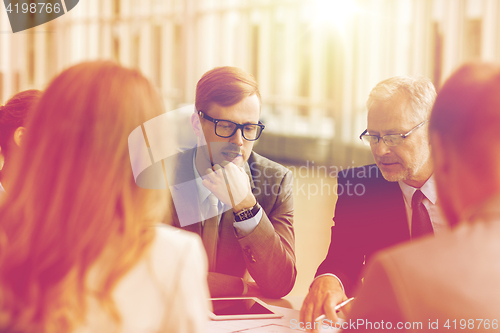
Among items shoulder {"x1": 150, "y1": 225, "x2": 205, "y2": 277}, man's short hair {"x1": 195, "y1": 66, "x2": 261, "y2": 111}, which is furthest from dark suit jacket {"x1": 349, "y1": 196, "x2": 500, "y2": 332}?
man's short hair {"x1": 195, "y1": 66, "x2": 261, "y2": 111}

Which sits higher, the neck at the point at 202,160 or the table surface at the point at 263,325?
the neck at the point at 202,160

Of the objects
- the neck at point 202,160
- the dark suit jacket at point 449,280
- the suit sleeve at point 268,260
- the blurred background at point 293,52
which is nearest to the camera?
the dark suit jacket at point 449,280

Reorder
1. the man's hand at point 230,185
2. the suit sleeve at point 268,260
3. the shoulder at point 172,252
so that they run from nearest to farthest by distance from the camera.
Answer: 1. the shoulder at point 172,252
2. the suit sleeve at point 268,260
3. the man's hand at point 230,185

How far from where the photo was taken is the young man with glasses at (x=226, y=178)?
1729 millimetres

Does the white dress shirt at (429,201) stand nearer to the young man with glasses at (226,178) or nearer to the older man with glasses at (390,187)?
the older man with glasses at (390,187)

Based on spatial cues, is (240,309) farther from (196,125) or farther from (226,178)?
(196,125)

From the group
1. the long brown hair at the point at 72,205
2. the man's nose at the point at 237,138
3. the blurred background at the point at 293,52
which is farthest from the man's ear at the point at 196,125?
the blurred background at the point at 293,52

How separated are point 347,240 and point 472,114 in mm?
1154

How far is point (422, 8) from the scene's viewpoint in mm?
4590

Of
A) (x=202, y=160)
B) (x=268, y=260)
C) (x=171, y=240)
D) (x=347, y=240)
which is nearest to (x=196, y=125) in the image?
(x=202, y=160)

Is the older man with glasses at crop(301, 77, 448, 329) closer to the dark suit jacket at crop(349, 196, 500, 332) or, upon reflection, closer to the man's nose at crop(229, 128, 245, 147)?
the man's nose at crop(229, 128, 245, 147)

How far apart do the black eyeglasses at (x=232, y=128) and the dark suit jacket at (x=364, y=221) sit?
1.35 ft

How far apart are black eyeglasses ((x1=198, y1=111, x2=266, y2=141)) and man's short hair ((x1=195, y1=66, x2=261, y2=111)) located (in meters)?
0.07

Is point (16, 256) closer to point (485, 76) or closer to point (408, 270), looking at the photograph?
point (408, 270)
